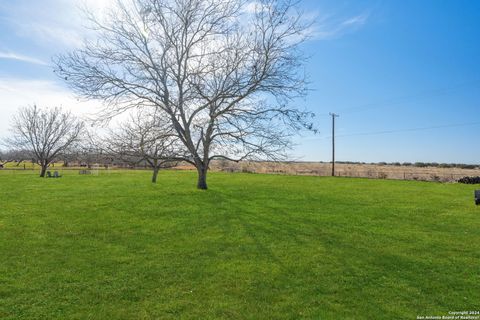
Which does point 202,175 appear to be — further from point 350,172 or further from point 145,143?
point 350,172

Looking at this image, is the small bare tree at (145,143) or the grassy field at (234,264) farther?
the small bare tree at (145,143)

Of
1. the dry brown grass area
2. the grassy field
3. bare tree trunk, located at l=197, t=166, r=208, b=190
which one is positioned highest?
the dry brown grass area

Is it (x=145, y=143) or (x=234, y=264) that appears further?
(x=145, y=143)

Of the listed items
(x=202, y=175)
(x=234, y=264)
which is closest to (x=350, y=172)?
(x=202, y=175)

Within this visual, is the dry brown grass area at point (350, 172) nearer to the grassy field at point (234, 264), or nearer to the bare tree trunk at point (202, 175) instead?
the bare tree trunk at point (202, 175)

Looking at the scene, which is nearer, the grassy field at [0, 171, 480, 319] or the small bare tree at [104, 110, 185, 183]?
the grassy field at [0, 171, 480, 319]

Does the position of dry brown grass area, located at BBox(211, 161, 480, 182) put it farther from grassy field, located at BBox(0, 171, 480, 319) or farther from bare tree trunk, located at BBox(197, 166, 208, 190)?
grassy field, located at BBox(0, 171, 480, 319)

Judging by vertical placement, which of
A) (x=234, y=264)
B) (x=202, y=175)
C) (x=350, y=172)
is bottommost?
(x=234, y=264)

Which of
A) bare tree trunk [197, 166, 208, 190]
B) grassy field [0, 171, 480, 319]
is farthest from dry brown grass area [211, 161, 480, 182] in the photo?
grassy field [0, 171, 480, 319]

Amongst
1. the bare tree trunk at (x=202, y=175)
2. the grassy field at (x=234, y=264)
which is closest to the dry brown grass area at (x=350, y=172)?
the bare tree trunk at (x=202, y=175)

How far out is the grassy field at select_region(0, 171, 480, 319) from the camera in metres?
5.19

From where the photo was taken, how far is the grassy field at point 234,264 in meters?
5.19

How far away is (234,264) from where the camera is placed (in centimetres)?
718

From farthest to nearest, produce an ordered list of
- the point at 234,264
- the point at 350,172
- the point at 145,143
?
1. the point at 350,172
2. the point at 145,143
3. the point at 234,264
